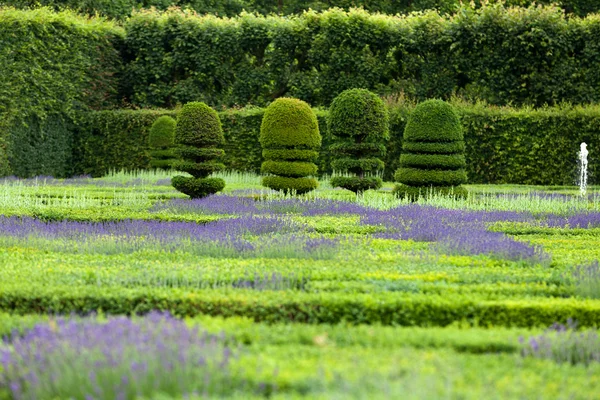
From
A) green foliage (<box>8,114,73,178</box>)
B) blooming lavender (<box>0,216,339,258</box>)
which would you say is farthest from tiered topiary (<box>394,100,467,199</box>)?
green foliage (<box>8,114,73,178</box>)

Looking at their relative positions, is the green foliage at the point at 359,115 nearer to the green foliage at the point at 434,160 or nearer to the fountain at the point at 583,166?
the green foliage at the point at 434,160

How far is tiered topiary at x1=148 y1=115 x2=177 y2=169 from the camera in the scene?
24.3 m

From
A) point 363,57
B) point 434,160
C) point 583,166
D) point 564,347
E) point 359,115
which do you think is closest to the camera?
point 564,347

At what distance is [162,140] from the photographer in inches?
957

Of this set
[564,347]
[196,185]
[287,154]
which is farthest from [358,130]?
[564,347]

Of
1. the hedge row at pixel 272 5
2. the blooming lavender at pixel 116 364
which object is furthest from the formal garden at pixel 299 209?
the hedge row at pixel 272 5

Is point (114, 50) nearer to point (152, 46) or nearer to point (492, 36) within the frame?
point (152, 46)

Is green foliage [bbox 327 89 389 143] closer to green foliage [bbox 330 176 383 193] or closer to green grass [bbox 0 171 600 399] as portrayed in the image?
green foliage [bbox 330 176 383 193]

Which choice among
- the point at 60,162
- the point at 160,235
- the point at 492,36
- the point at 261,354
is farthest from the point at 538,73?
the point at 261,354

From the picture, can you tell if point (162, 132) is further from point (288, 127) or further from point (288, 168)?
point (288, 168)

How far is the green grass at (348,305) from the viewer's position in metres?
4.28

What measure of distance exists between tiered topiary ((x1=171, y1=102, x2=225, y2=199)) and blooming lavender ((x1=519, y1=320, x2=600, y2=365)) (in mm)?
11706

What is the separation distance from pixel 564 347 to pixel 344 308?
147 centimetres

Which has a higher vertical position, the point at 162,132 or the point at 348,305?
the point at 162,132
